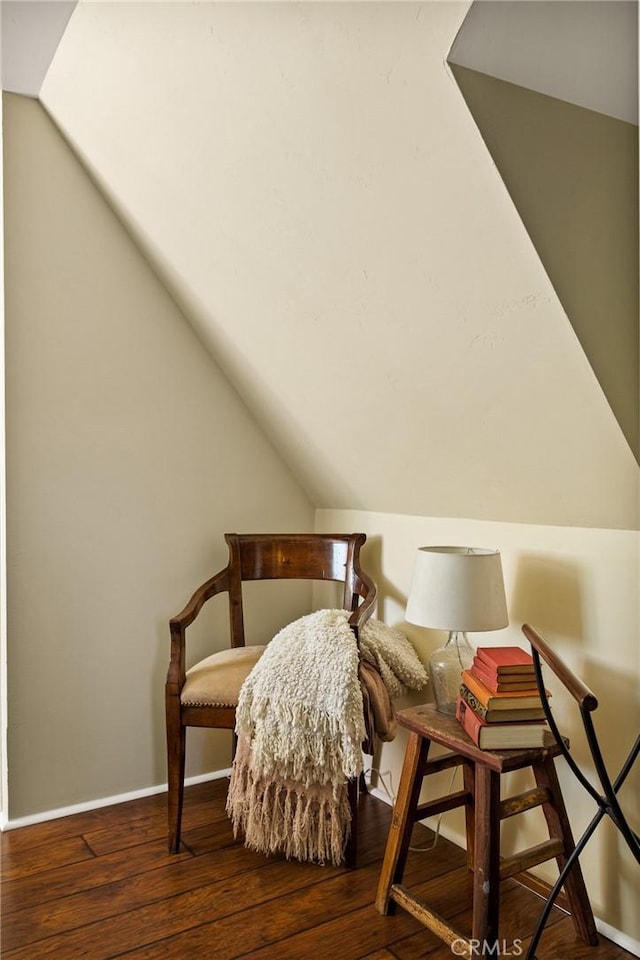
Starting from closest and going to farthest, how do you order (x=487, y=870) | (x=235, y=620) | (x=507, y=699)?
(x=487, y=870)
(x=507, y=699)
(x=235, y=620)

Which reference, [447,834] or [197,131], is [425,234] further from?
[447,834]

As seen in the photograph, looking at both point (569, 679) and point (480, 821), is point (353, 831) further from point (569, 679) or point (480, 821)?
point (569, 679)

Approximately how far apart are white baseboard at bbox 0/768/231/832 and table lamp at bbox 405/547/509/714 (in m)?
1.18

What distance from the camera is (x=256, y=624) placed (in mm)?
2877

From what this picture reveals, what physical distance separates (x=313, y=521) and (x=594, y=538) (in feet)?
4.55

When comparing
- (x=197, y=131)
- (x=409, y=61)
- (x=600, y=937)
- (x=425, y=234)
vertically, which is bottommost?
(x=600, y=937)

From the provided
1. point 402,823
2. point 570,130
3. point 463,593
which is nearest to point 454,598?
point 463,593

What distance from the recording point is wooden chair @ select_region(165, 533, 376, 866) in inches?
86.4

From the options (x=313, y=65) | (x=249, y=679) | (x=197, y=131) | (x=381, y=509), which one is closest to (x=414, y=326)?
(x=313, y=65)

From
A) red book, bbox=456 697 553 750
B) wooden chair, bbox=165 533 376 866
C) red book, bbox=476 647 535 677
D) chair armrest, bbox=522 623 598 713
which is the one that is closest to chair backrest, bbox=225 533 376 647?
wooden chair, bbox=165 533 376 866

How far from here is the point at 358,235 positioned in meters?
1.69

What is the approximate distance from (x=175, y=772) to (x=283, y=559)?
0.83 m

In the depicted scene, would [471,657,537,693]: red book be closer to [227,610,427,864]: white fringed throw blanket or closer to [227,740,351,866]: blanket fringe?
[227,610,427,864]: white fringed throw blanket

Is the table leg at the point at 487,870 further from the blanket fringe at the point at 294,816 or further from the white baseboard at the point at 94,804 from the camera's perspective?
the white baseboard at the point at 94,804
